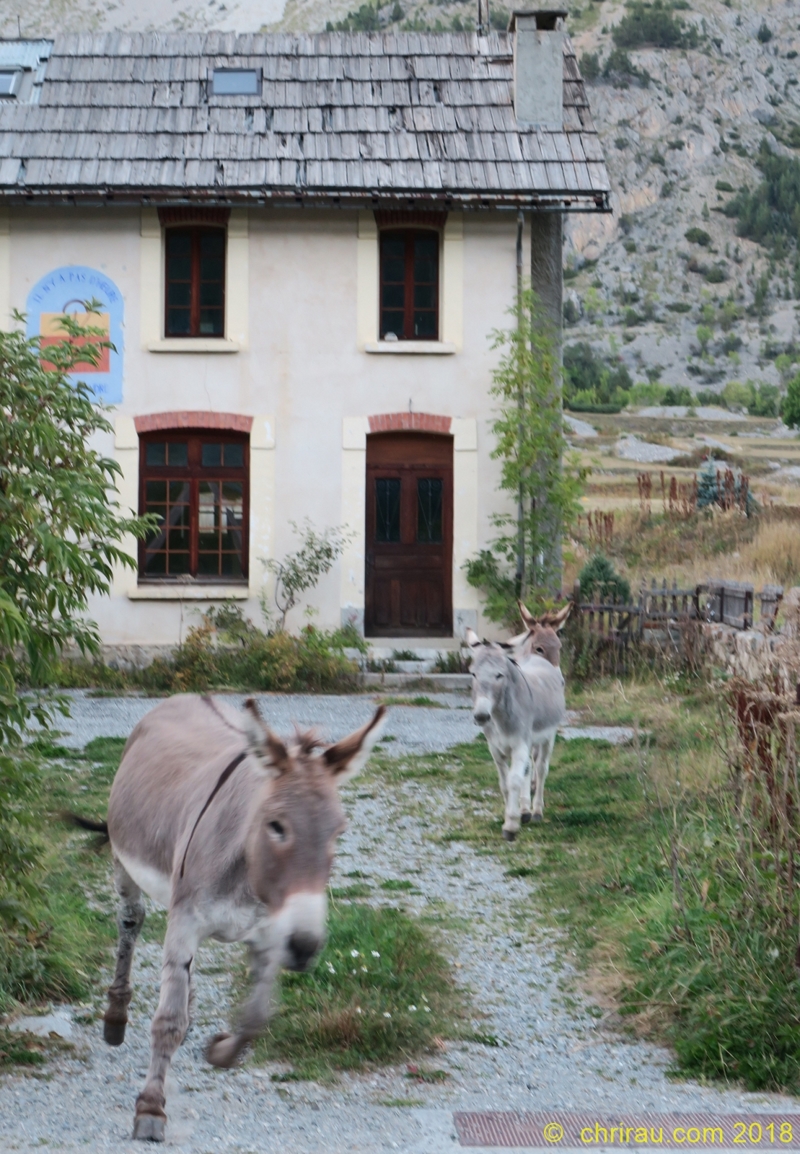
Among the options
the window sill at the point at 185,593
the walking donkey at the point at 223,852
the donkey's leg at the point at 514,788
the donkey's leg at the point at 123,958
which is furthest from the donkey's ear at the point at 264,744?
the window sill at the point at 185,593

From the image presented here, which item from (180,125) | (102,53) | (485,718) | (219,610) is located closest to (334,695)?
(219,610)

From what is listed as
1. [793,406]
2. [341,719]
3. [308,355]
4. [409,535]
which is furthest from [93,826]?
[793,406]

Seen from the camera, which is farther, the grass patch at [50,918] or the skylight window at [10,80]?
the skylight window at [10,80]

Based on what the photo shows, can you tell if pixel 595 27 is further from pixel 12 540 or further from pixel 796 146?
pixel 12 540

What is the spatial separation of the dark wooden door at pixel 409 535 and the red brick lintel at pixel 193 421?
5.67 feet

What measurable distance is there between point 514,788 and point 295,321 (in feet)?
32.0

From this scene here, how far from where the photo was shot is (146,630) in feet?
54.8

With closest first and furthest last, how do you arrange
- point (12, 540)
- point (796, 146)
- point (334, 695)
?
point (12, 540) → point (334, 695) → point (796, 146)

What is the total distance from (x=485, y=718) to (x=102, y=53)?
1386 centimetres

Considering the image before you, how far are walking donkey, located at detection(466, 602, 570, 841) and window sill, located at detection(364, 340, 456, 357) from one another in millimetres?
7830

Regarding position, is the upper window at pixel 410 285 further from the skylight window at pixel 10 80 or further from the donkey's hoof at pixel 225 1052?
the donkey's hoof at pixel 225 1052

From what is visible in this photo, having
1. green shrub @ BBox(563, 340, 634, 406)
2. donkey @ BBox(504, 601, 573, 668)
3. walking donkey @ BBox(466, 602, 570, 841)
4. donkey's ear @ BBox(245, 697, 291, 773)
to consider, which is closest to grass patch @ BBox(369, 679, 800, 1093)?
walking donkey @ BBox(466, 602, 570, 841)

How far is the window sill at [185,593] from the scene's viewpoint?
1662cm

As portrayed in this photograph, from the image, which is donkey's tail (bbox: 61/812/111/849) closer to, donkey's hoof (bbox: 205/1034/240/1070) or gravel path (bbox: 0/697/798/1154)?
gravel path (bbox: 0/697/798/1154)
